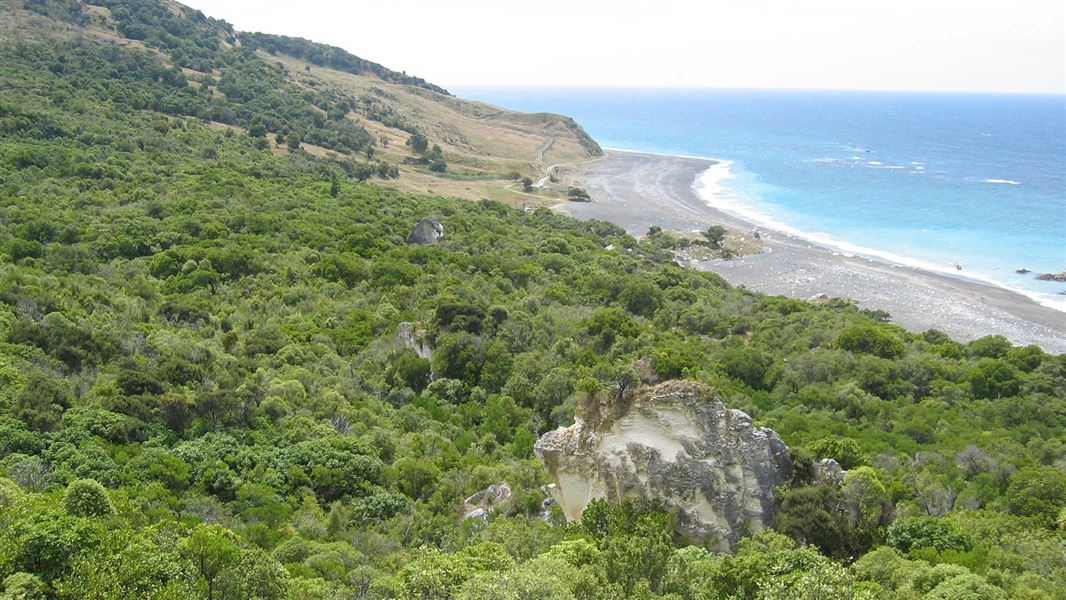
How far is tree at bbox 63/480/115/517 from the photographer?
14.3m

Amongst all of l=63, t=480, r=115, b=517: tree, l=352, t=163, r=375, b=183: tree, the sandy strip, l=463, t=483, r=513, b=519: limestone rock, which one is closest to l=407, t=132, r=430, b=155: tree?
l=352, t=163, r=375, b=183: tree

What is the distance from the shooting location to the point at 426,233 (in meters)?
51.3

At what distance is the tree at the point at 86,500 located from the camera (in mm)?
14328

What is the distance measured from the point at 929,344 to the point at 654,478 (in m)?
25.9

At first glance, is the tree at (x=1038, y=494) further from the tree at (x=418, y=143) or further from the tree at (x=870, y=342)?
the tree at (x=418, y=143)

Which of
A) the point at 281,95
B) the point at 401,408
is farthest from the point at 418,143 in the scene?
the point at 401,408

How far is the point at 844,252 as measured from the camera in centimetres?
6794

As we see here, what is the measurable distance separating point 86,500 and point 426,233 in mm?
37786

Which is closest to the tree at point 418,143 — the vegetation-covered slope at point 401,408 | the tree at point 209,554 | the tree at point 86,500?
the vegetation-covered slope at point 401,408

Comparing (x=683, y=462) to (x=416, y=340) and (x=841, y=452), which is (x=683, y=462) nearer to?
(x=841, y=452)

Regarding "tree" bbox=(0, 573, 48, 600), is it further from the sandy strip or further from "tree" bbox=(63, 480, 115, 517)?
the sandy strip

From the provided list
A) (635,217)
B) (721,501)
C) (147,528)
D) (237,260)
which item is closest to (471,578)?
(147,528)

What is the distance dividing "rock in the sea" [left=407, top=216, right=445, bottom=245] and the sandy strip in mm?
24524

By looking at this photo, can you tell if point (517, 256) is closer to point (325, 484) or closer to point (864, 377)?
point (864, 377)
